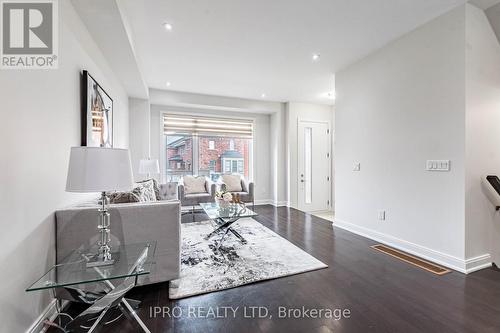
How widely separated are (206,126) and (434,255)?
5224 mm

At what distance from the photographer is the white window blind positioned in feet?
19.3

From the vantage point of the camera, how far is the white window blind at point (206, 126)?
5887mm

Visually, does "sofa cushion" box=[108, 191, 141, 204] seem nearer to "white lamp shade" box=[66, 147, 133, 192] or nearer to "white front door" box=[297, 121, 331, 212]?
"white lamp shade" box=[66, 147, 133, 192]

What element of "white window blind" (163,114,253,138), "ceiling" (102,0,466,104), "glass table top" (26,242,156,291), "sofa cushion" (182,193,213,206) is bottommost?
"sofa cushion" (182,193,213,206)

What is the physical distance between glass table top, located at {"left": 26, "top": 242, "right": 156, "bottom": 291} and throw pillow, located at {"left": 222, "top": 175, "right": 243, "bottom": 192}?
3935 mm

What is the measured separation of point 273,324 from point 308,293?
21.2 inches

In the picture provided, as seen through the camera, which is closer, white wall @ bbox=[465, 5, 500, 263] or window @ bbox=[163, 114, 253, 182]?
white wall @ bbox=[465, 5, 500, 263]

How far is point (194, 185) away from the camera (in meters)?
5.45

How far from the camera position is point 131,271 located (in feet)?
4.79

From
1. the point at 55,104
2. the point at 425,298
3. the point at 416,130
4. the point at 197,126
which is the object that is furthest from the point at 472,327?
the point at 197,126

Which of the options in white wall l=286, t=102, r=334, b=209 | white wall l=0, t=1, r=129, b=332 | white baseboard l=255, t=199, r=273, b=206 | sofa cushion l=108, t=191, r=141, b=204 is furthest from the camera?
white baseboard l=255, t=199, r=273, b=206

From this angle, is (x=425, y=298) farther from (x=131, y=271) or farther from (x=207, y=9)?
(x=207, y=9)

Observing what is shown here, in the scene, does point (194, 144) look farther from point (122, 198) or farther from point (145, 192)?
point (122, 198)

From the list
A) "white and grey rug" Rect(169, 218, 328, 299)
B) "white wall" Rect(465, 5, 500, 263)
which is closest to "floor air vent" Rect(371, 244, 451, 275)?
"white wall" Rect(465, 5, 500, 263)
